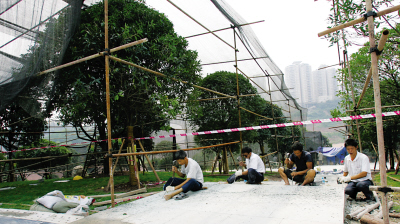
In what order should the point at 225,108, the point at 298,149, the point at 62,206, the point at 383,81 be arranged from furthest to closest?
the point at 225,108 < the point at 383,81 < the point at 298,149 < the point at 62,206

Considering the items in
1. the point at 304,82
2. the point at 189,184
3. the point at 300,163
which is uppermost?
the point at 304,82

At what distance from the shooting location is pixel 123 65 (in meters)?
4.95

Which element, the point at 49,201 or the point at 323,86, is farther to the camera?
the point at 323,86

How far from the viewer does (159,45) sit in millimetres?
5305

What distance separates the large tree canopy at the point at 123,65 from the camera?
4.95m

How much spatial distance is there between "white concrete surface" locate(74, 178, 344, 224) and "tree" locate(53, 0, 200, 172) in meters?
2.28

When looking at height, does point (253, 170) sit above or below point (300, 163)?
below

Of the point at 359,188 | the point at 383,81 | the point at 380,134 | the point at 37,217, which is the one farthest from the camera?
the point at 383,81

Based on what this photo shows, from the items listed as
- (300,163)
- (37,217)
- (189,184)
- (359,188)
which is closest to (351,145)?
(359,188)

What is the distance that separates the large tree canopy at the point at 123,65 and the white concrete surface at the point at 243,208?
2.28 m

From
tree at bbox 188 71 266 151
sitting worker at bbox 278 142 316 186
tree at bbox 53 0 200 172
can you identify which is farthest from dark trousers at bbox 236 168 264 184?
tree at bbox 188 71 266 151

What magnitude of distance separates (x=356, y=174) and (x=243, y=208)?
193cm

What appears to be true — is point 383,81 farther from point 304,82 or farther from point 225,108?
point 304,82

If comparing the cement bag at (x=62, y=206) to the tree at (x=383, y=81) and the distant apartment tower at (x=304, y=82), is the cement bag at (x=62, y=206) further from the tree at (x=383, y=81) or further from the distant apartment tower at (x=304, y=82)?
the distant apartment tower at (x=304, y=82)
